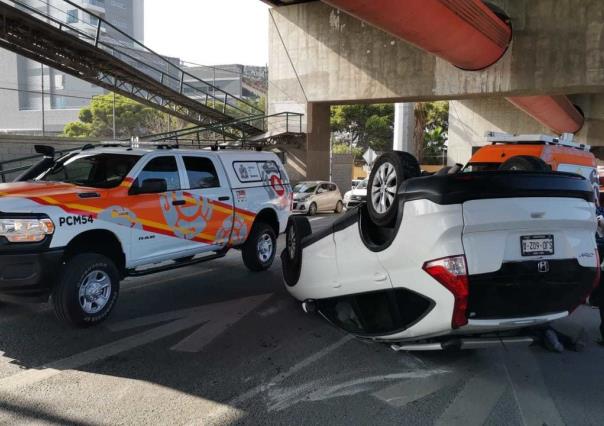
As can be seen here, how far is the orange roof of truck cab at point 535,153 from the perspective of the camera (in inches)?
419

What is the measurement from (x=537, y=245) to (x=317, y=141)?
2187 centimetres

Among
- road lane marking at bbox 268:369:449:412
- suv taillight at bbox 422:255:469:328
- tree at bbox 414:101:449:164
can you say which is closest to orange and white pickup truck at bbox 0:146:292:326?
road lane marking at bbox 268:369:449:412

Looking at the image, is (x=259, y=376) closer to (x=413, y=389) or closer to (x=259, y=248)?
(x=413, y=389)

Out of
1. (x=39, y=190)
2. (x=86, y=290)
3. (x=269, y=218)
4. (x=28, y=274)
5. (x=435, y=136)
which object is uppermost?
(x=435, y=136)

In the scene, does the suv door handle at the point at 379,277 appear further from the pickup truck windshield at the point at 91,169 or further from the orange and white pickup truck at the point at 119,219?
the pickup truck windshield at the point at 91,169

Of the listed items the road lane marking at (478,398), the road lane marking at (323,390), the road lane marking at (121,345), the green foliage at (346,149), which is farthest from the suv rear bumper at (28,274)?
the green foliage at (346,149)

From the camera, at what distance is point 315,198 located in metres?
21.1

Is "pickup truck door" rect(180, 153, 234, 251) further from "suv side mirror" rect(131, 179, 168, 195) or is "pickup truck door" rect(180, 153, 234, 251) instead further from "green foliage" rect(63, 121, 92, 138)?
"green foliage" rect(63, 121, 92, 138)

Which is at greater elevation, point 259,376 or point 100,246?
point 100,246

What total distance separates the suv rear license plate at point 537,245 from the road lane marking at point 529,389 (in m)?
1.16

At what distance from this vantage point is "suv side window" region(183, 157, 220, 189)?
7.27 meters

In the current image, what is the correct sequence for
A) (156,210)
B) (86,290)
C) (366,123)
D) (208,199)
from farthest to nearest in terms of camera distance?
(366,123) → (208,199) → (156,210) → (86,290)

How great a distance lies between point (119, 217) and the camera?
19.6 feet

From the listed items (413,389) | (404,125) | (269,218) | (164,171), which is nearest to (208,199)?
(164,171)
